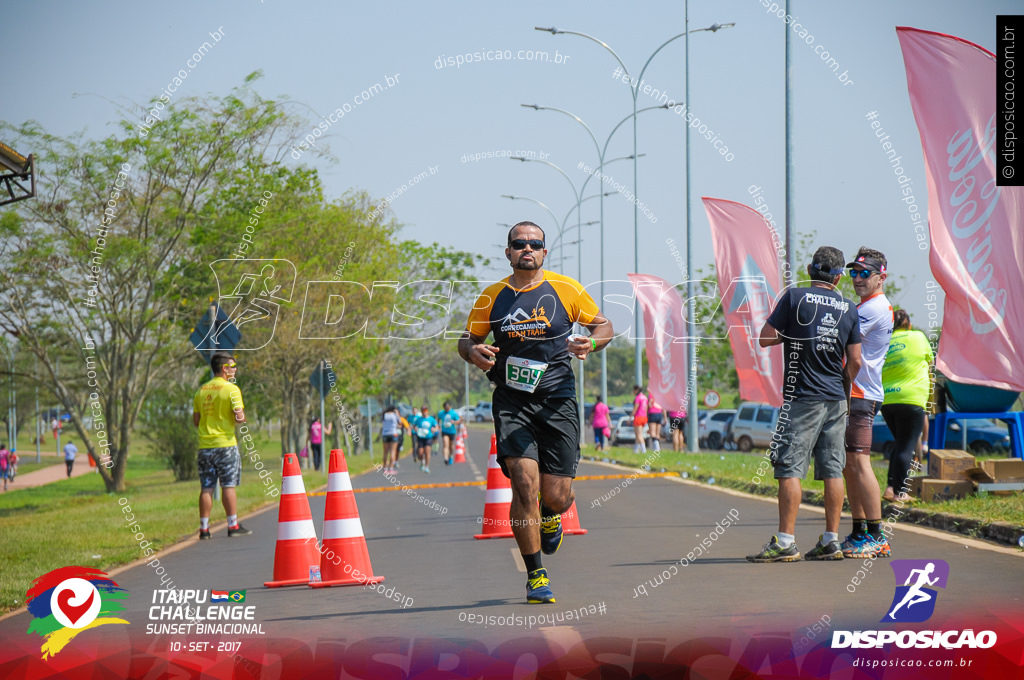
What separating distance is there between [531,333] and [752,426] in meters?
38.4

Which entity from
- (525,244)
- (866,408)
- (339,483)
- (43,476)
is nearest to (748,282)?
(866,408)

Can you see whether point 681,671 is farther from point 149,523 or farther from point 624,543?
point 149,523

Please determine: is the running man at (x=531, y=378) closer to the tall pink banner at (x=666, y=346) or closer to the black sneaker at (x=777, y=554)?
the black sneaker at (x=777, y=554)

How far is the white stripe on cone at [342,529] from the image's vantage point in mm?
8594

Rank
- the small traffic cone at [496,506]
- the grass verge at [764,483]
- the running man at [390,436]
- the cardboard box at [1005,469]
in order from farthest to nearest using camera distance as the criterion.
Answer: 1. the running man at [390,436]
2. the cardboard box at [1005,469]
3. the small traffic cone at [496,506]
4. the grass verge at [764,483]

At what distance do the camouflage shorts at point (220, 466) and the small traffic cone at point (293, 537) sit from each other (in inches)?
139

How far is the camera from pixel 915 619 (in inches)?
233

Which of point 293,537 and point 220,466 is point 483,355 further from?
point 220,466

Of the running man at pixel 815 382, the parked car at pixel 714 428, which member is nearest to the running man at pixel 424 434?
the parked car at pixel 714 428

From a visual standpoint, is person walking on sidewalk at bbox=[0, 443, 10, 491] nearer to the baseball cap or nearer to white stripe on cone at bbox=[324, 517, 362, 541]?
white stripe on cone at bbox=[324, 517, 362, 541]

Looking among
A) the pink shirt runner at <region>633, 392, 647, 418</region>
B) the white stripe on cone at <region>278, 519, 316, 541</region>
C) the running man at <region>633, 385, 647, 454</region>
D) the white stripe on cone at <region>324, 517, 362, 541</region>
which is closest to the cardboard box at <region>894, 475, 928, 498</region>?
the white stripe on cone at <region>324, 517, 362, 541</region>

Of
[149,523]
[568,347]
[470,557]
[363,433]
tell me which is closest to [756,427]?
[363,433]

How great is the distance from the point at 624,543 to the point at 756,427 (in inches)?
1357

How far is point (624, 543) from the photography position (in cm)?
1043
